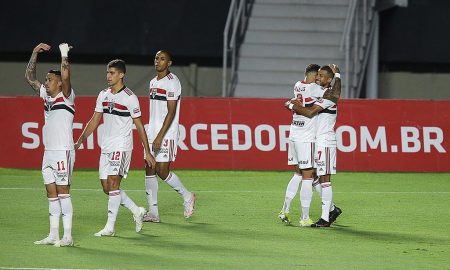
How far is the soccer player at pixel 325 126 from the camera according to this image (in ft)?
50.3

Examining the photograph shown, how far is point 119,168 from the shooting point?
46.1 feet

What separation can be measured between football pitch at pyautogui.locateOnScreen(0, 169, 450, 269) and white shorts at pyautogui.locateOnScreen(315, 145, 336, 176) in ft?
2.68

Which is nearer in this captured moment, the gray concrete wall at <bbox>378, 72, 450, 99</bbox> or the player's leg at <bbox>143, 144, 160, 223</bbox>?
the player's leg at <bbox>143, 144, 160, 223</bbox>

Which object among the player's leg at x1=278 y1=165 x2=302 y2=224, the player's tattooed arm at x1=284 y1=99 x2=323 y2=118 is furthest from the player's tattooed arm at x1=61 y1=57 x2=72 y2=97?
the player's leg at x1=278 y1=165 x2=302 y2=224

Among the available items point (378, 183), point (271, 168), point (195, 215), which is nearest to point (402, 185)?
point (378, 183)

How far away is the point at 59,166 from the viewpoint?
13102 millimetres

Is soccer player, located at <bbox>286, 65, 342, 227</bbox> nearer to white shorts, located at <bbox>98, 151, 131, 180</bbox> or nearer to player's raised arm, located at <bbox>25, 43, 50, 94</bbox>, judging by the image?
white shorts, located at <bbox>98, 151, 131, 180</bbox>

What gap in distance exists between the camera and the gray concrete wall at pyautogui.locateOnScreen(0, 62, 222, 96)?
96.6 ft

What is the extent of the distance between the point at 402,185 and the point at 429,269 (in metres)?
Result: 9.89

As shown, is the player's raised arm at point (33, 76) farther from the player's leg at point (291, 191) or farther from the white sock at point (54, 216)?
the player's leg at point (291, 191)

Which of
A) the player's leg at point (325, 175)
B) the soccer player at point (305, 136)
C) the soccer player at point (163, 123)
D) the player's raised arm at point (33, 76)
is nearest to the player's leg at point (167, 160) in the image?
the soccer player at point (163, 123)

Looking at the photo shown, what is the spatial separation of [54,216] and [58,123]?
1.10 m

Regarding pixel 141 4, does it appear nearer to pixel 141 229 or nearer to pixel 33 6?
pixel 33 6

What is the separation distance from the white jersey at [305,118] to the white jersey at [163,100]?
1.65m
